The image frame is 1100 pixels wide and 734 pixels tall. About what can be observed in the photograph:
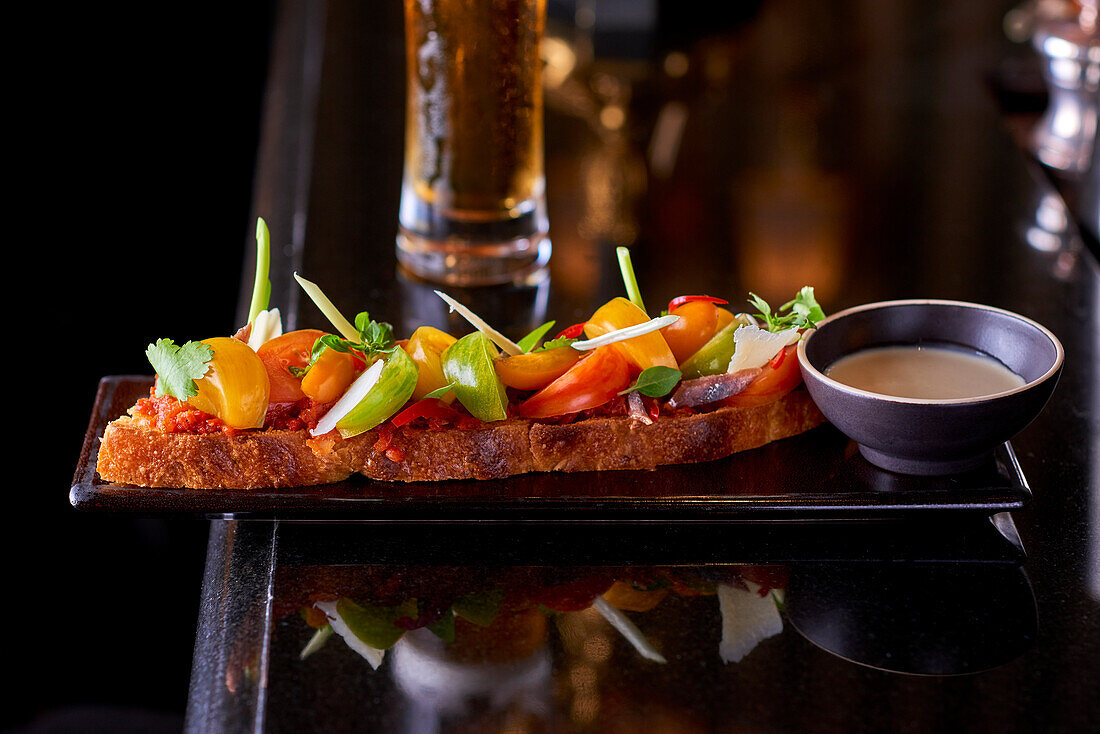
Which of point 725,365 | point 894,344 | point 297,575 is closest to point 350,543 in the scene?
point 297,575

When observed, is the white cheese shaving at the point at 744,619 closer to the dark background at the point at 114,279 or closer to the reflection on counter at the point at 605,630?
the reflection on counter at the point at 605,630

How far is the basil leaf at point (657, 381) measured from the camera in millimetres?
1073

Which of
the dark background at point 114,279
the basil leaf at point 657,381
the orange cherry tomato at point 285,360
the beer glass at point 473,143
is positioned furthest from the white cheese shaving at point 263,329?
the dark background at point 114,279

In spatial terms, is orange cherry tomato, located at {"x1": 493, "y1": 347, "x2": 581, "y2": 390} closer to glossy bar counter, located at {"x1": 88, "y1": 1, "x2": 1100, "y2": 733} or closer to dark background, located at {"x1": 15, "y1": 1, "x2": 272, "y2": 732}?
glossy bar counter, located at {"x1": 88, "y1": 1, "x2": 1100, "y2": 733}

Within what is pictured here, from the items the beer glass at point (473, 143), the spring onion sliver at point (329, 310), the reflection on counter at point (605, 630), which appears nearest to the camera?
the reflection on counter at point (605, 630)

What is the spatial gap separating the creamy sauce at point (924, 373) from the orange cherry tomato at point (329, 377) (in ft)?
1.42

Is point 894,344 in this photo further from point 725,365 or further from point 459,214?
point 459,214

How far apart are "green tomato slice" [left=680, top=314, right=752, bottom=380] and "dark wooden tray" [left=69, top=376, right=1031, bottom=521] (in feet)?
0.33

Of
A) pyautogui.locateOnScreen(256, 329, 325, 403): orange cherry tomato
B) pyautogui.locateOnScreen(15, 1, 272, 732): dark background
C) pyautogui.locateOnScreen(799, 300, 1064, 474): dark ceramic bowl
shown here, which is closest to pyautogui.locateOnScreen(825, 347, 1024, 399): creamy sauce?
pyautogui.locateOnScreen(799, 300, 1064, 474): dark ceramic bowl

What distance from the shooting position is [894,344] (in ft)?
3.81

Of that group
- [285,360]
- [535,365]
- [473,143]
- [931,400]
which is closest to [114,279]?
[473,143]

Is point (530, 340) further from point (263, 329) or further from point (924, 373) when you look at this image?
point (924, 373)

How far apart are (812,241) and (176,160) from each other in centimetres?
186

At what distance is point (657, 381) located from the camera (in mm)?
1074
